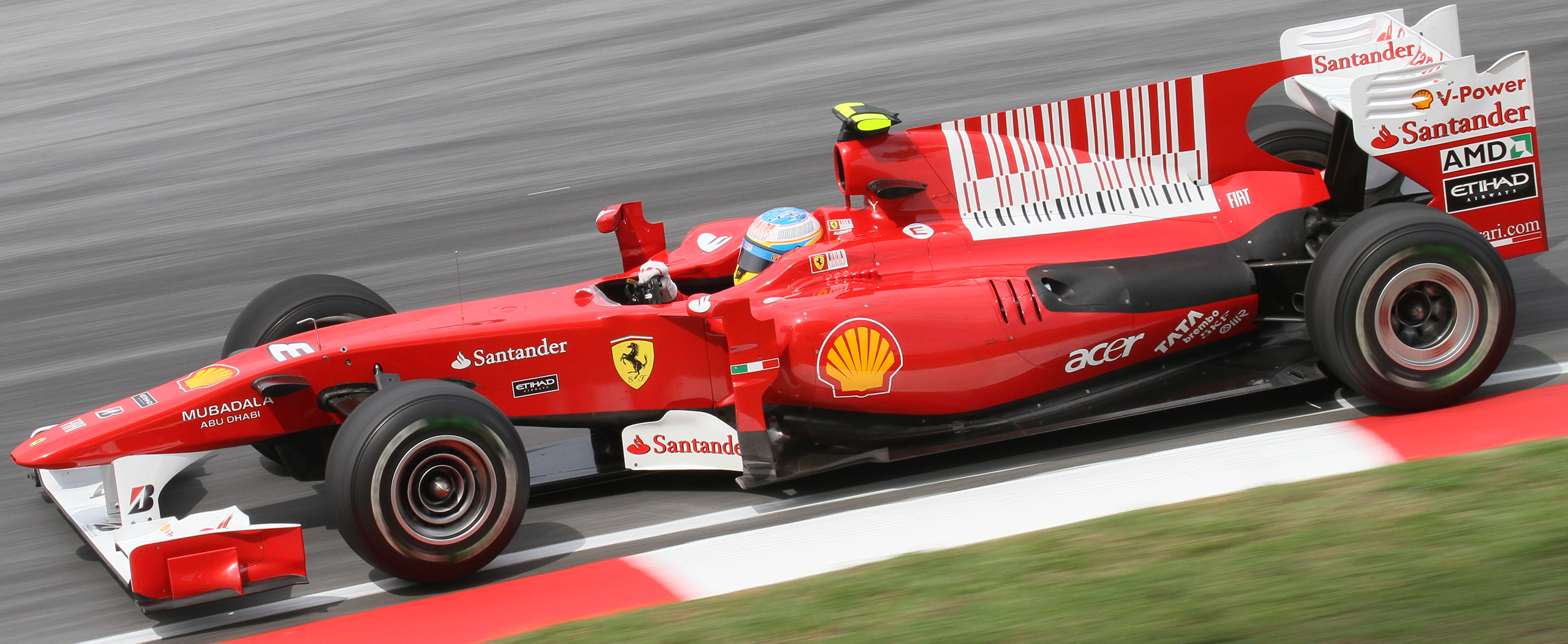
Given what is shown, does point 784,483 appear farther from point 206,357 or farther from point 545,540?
point 206,357

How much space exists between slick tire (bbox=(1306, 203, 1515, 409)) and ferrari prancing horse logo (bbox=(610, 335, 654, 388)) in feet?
8.73

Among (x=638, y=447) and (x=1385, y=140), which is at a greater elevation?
(x=1385, y=140)

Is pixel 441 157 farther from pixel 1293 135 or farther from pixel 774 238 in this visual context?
pixel 1293 135

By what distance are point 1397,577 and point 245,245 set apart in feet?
26.4

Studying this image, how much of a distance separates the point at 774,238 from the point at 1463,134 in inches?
119

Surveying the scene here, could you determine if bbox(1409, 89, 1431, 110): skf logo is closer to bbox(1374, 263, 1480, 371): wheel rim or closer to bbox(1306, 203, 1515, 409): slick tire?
bbox(1306, 203, 1515, 409): slick tire

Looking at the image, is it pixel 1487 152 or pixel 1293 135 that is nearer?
Answer: pixel 1487 152

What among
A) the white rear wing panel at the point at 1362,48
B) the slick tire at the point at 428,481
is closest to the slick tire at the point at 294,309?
the slick tire at the point at 428,481

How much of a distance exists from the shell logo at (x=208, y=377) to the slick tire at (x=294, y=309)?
25.8 inches

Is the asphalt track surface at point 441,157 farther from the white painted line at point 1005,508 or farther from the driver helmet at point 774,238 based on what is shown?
the driver helmet at point 774,238

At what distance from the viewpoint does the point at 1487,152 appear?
5.77 metres

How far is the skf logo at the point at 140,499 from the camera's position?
187 inches

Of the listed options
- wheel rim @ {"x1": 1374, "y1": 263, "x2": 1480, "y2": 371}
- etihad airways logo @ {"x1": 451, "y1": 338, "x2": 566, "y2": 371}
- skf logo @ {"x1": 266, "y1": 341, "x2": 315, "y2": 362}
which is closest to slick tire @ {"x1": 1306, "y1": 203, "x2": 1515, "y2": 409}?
wheel rim @ {"x1": 1374, "y1": 263, "x2": 1480, "y2": 371}

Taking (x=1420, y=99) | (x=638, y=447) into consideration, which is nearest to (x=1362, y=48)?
(x=1420, y=99)
